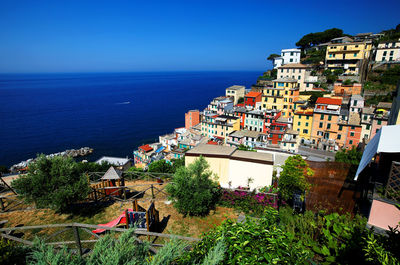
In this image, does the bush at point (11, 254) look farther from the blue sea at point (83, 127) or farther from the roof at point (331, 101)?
the blue sea at point (83, 127)

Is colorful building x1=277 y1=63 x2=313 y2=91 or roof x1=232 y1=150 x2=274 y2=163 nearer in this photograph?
roof x1=232 y1=150 x2=274 y2=163

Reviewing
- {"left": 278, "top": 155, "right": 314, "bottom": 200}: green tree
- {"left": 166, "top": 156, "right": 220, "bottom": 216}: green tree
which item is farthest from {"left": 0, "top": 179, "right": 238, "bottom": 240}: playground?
{"left": 278, "top": 155, "right": 314, "bottom": 200}: green tree

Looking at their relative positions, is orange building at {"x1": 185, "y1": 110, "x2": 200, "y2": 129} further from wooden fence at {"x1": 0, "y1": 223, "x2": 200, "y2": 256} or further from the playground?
wooden fence at {"x1": 0, "y1": 223, "x2": 200, "y2": 256}

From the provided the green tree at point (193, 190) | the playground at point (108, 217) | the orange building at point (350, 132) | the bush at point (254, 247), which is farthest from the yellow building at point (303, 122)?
the bush at point (254, 247)

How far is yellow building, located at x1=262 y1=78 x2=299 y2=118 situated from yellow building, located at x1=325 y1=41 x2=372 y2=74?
15.0 meters

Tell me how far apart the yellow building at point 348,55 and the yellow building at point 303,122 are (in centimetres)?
2103

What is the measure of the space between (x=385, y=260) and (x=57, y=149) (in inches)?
2774

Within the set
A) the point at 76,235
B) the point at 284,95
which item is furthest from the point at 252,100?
the point at 76,235

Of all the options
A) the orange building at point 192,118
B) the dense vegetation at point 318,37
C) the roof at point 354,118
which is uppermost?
the dense vegetation at point 318,37

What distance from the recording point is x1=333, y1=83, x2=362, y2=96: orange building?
44.0 m

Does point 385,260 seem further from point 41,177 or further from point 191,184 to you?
point 41,177

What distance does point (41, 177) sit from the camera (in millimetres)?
8562

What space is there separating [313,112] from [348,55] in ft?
81.0

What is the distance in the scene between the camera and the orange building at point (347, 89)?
44000 mm
